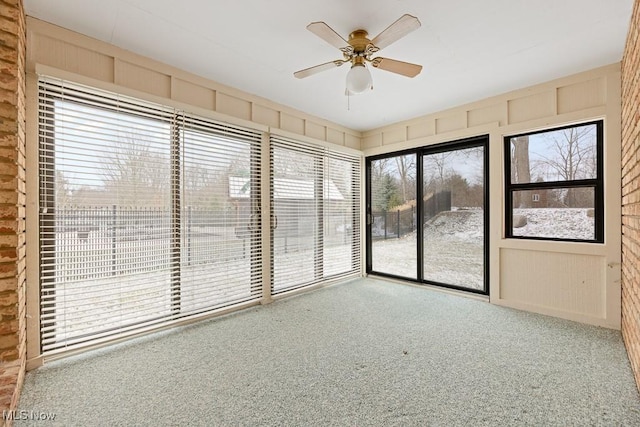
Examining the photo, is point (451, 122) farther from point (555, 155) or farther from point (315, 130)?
point (315, 130)

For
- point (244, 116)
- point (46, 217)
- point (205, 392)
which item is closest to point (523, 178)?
point (244, 116)

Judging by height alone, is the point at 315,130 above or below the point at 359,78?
above

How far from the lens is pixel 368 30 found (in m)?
2.32

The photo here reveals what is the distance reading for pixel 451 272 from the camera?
13.6ft

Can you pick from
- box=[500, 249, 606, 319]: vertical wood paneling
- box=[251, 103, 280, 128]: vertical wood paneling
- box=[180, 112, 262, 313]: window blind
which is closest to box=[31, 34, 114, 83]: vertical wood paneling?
box=[180, 112, 262, 313]: window blind

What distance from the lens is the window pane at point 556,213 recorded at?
10.1 ft

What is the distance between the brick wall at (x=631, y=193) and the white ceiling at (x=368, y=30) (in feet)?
0.86

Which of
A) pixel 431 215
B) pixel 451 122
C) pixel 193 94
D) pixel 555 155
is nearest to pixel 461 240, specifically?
pixel 431 215

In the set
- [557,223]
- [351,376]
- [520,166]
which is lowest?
[351,376]

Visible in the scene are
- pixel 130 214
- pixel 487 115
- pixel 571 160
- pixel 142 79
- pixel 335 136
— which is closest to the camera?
pixel 130 214

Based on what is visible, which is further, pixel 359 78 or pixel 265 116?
pixel 265 116

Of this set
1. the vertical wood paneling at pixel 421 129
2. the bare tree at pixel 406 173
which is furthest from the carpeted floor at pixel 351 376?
the vertical wood paneling at pixel 421 129

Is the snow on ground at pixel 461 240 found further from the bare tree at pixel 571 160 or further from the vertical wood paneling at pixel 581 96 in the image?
the vertical wood paneling at pixel 581 96

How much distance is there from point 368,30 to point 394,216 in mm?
3012
